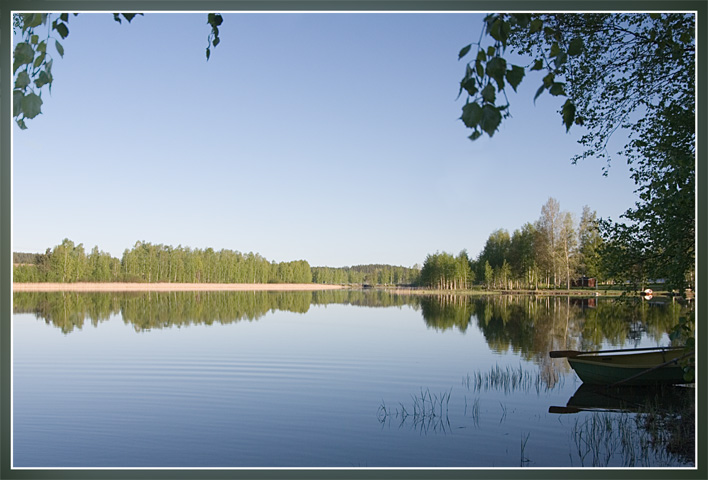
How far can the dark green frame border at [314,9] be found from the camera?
7.64ft

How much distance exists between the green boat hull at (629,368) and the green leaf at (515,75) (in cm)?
511

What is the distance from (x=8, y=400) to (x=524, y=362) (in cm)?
682

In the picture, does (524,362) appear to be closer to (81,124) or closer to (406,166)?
(81,124)

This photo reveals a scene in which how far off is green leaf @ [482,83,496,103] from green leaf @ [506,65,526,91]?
0.06m

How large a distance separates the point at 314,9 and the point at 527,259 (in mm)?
26719

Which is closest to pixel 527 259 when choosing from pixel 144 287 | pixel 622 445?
pixel 144 287

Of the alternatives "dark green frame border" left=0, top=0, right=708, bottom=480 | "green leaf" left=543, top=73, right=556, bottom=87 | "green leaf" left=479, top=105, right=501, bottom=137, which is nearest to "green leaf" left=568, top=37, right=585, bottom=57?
"green leaf" left=543, top=73, right=556, bottom=87

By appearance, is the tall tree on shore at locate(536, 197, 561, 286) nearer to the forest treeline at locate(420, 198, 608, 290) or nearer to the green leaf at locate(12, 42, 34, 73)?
the forest treeline at locate(420, 198, 608, 290)

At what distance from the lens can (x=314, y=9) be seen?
242 cm

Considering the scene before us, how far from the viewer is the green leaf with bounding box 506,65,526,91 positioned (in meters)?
1.41

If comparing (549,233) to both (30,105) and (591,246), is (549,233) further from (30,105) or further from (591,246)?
(30,105)

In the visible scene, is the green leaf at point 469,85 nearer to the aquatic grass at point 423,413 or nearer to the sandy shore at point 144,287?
the aquatic grass at point 423,413

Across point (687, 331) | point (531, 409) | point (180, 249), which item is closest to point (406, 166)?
point (180, 249)

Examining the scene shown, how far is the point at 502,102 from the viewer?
1535 millimetres
